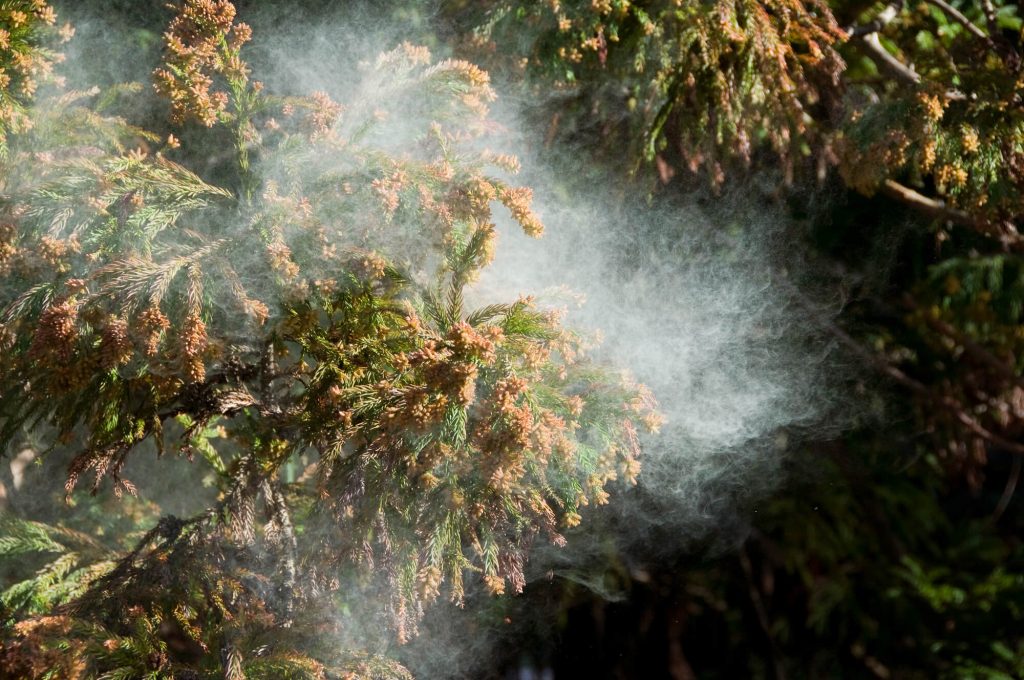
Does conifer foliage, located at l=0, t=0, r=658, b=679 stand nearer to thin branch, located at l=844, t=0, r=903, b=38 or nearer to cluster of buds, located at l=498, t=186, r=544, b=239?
cluster of buds, located at l=498, t=186, r=544, b=239

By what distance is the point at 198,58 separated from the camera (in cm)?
156

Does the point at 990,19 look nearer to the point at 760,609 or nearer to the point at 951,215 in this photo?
the point at 951,215

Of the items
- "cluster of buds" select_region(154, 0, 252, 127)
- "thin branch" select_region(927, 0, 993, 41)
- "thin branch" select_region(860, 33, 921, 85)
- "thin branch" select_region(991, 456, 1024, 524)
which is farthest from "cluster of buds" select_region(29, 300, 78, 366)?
"thin branch" select_region(991, 456, 1024, 524)

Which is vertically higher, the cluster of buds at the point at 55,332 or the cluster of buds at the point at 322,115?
the cluster of buds at the point at 322,115

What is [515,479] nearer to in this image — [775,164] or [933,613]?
[775,164]

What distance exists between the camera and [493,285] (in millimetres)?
1820

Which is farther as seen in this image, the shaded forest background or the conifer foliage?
the shaded forest background

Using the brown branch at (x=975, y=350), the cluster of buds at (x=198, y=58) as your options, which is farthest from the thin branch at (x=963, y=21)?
the cluster of buds at (x=198, y=58)

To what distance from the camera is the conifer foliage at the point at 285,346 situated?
1.47m

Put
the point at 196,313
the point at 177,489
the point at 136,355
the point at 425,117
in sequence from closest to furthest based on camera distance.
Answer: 1. the point at 196,313
2. the point at 136,355
3. the point at 425,117
4. the point at 177,489

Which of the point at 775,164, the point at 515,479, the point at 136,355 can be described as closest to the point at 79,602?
the point at 136,355

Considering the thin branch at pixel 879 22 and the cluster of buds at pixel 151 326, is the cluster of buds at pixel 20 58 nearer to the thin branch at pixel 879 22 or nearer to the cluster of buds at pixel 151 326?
the cluster of buds at pixel 151 326

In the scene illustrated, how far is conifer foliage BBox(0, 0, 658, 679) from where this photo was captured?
4.81 feet

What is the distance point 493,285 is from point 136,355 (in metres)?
0.70
